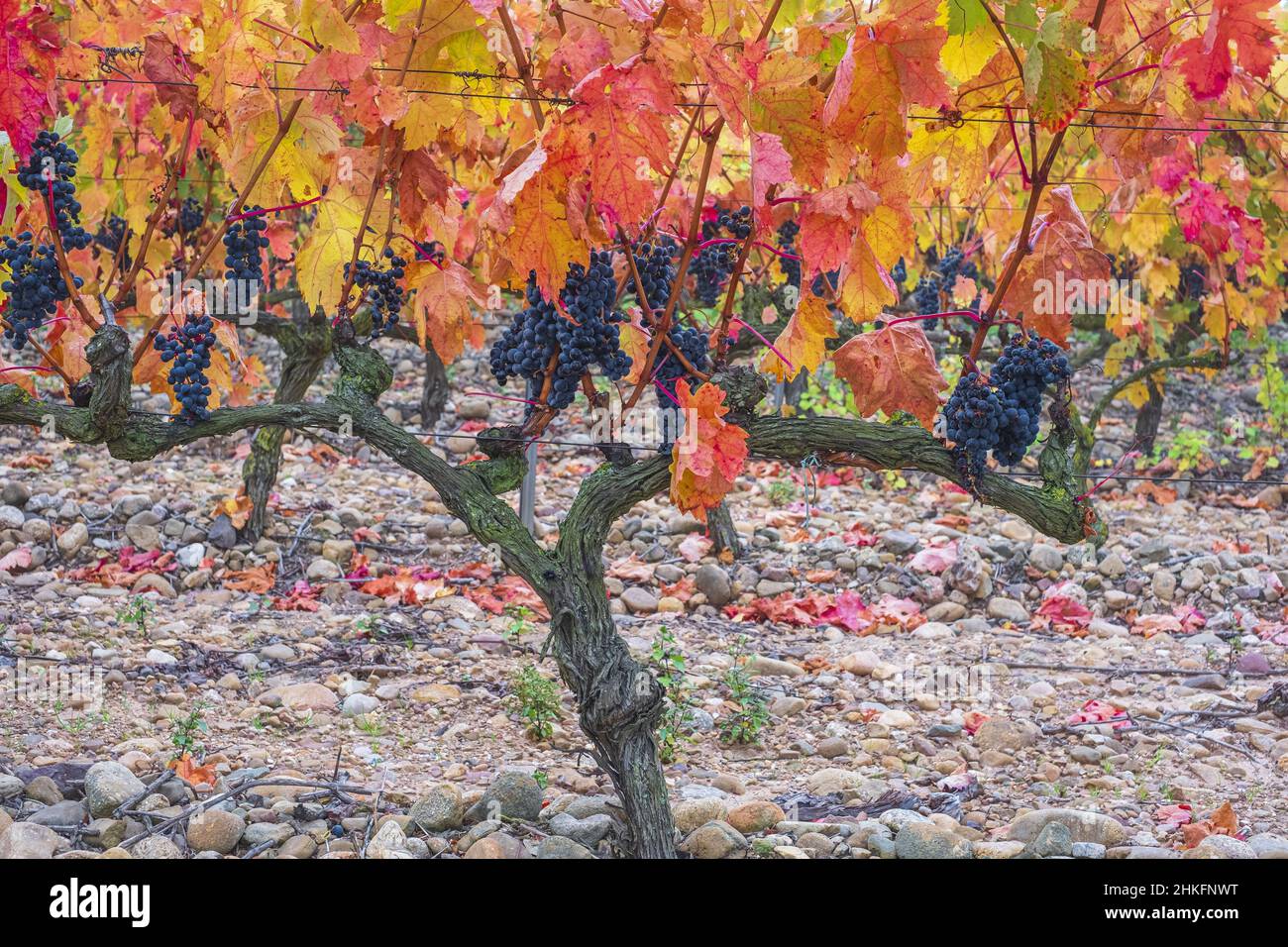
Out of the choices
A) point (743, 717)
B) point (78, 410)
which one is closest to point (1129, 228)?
point (743, 717)

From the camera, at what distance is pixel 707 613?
5754mm

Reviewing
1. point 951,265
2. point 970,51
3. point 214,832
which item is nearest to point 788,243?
point 951,265

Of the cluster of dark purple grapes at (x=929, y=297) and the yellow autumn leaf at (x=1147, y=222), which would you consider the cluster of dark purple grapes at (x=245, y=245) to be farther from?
the yellow autumn leaf at (x=1147, y=222)

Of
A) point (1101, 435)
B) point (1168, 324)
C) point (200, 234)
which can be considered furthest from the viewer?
point (1101, 435)

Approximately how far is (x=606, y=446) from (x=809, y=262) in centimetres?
73

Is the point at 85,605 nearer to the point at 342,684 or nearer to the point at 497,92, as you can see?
the point at 342,684

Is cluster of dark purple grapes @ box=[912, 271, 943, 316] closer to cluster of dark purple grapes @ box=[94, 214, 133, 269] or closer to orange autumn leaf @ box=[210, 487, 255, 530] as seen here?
orange autumn leaf @ box=[210, 487, 255, 530]

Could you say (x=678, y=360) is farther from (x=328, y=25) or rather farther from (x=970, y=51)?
(x=328, y=25)

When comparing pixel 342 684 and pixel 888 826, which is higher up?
pixel 342 684

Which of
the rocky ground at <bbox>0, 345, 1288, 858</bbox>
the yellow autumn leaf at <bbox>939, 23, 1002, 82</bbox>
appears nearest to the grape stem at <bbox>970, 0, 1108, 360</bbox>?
the yellow autumn leaf at <bbox>939, 23, 1002, 82</bbox>

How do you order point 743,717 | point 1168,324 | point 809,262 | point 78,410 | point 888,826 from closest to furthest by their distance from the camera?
point 809,262
point 78,410
point 888,826
point 743,717
point 1168,324

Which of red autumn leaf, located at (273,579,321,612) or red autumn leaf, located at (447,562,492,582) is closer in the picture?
red autumn leaf, located at (273,579,321,612)

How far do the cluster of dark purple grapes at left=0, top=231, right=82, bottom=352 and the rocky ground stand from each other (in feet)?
4.14

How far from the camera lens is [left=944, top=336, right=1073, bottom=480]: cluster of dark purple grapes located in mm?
2965
